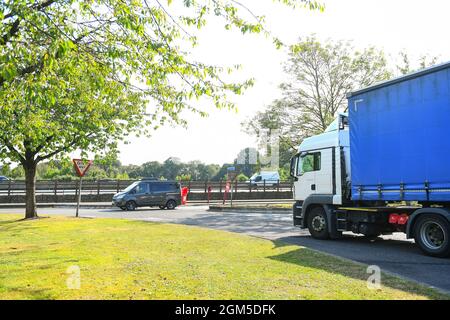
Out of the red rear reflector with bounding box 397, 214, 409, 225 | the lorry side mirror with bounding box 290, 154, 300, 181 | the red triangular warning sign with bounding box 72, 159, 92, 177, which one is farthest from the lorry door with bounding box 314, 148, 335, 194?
the red triangular warning sign with bounding box 72, 159, 92, 177

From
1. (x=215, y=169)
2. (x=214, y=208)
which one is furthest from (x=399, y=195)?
(x=215, y=169)

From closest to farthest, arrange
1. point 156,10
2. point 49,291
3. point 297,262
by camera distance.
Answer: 1. point 49,291
2. point 156,10
3. point 297,262

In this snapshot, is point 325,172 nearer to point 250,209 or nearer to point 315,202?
point 315,202

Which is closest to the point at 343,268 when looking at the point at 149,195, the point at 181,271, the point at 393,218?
the point at 181,271

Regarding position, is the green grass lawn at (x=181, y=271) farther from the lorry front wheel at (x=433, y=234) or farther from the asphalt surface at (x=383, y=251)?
the lorry front wheel at (x=433, y=234)

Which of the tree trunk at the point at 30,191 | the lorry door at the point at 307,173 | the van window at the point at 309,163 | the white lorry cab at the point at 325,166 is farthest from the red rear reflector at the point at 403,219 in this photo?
the tree trunk at the point at 30,191

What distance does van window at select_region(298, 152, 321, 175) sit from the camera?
13180mm

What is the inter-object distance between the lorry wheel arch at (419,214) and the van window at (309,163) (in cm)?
360

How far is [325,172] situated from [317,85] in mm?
17630

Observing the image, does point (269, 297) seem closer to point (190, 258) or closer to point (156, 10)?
point (190, 258)

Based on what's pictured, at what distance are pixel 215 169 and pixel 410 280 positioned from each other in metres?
131

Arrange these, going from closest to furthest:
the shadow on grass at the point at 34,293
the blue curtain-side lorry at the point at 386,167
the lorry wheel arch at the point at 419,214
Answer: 1. the shadow on grass at the point at 34,293
2. the lorry wheel arch at the point at 419,214
3. the blue curtain-side lorry at the point at 386,167

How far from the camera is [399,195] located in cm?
1030

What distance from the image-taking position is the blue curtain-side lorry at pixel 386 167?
934 cm
